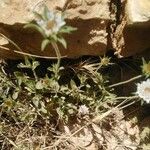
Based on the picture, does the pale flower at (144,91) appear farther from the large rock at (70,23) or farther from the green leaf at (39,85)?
the green leaf at (39,85)

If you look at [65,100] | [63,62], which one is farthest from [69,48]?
[65,100]

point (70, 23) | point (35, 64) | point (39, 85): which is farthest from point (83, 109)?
point (70, 23)

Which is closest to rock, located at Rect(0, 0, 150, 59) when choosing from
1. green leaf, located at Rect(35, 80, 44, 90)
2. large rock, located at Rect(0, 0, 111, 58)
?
large rock, located at Rect(0, 0, 111, 58)

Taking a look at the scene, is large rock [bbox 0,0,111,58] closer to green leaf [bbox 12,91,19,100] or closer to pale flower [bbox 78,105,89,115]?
green leaf [bbox 12,91,19,100]

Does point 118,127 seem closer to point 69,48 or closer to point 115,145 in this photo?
point 115,145

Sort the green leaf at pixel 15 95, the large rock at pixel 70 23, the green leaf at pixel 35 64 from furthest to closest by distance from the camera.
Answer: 1. the green leaf at pixel 15 95
2. the green leaf at pixel 35 64
3. the large rock at pixel 70 23

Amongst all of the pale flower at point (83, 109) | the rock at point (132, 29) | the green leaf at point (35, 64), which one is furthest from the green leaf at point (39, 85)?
the rock at point (132, 29)
